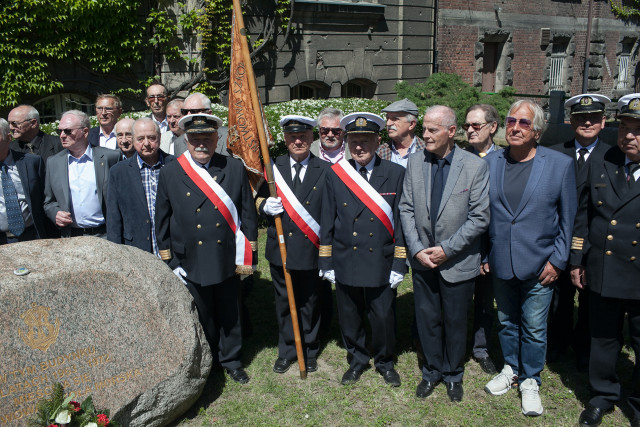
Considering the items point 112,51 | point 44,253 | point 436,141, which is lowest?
point 44,253

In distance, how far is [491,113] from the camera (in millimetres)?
4980

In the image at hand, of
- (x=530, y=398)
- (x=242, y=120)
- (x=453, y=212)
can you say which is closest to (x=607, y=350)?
(x=530, y=398)

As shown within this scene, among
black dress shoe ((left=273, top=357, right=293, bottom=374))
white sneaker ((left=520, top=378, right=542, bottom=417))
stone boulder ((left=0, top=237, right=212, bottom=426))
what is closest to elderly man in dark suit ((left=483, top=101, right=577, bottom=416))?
white sneaker ((left=520, top=378, right=542, bottom=417))

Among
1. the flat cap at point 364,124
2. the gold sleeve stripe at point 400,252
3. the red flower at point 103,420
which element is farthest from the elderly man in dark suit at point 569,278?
the red flower at point 103,420

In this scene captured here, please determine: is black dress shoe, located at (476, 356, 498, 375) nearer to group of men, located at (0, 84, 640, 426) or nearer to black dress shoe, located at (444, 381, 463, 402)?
group of men, located at (0, 84, 640, 426)

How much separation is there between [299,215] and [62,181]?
7.05 ft

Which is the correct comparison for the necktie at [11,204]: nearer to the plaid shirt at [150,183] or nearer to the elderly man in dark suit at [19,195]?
the elderly man in dark suit at [19,195]

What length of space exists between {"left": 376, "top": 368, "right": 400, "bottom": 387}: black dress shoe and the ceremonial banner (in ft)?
6.19

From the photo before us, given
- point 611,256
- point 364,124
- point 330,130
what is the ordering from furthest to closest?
point 330,130
point 364,124
point 611,256

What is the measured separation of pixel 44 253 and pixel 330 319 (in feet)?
8.69

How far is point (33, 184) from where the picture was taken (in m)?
4.80

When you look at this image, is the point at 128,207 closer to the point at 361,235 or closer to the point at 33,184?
the point at 33,184

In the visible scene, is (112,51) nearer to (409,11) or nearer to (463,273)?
(409,11)

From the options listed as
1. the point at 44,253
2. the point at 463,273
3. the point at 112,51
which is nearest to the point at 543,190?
the point at 463,273
